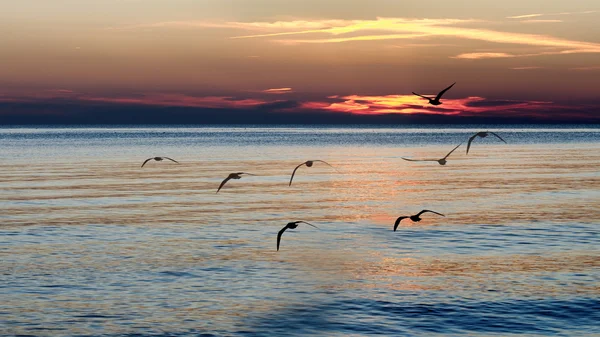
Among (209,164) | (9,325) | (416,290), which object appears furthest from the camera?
(209,164)

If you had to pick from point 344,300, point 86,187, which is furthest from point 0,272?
point 86,187

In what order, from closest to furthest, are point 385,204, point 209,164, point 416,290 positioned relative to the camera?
1. point 416,290
2. point 385,204
3. point 209,164

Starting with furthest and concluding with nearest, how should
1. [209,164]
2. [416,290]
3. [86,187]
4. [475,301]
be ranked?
1. [209,164]
2. [86,187]
3. [416,290]
4. [475,301]

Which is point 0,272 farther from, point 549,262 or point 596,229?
point 596,229

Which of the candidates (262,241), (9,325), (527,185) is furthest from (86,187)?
(9,325)

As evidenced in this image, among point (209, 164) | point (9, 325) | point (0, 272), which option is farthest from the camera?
point (209, 164)

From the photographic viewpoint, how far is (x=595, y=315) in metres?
21.8

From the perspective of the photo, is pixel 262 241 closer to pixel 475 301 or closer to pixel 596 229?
pixel 475 301

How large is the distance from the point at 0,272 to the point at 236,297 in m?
8.95

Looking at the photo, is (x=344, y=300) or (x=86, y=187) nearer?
(x=344, y=300)

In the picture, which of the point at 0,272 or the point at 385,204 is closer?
the point at 0,272

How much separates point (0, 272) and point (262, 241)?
10.7m

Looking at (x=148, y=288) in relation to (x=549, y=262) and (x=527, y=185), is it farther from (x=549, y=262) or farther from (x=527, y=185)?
(x=527, y=185)

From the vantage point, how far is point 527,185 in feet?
191
